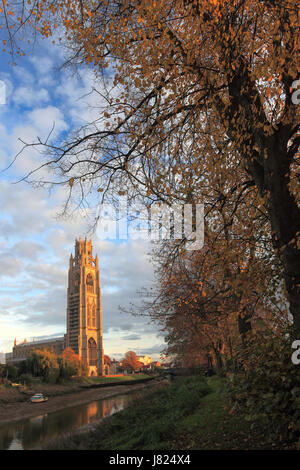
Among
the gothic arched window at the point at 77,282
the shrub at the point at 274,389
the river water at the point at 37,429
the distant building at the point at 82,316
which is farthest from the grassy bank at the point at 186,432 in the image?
the gothic arched window at the point at 77,282

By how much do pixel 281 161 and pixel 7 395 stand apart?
132ft

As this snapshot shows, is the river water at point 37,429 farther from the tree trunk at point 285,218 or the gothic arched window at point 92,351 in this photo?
the gothic arched window at point 92,351

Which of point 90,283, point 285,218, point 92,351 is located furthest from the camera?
point 90,283

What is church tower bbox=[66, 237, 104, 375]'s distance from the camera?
13850cm

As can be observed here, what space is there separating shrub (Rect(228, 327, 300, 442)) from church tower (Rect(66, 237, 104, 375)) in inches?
5315

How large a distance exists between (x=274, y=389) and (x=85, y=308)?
491ft

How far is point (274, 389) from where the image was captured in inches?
193

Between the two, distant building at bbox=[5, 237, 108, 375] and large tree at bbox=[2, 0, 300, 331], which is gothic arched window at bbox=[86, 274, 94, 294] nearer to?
distant building at bbox=[5, 237, 108, 375]

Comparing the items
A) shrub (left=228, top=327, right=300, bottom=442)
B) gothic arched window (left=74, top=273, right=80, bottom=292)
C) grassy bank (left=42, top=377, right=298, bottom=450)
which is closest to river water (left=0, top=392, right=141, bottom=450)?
grassy bank (left=42, top=377, right=298, bottom=450)

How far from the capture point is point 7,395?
3641 centimetres

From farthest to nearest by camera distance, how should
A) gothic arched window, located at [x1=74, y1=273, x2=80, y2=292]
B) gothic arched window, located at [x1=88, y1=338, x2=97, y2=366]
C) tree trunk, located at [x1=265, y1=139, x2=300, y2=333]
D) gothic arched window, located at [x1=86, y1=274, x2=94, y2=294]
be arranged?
gothic arched window, located at [x1=74, y1=273, x2=80, y2=292] < gothic arched window, located at [x1=86, y1=274, x2=94, y2=294] < gothic arched window, located at [x1=88, y1=338, x2=97, y2=366] < tree trunk, located at [x1=265, y1=139, x2=300, y2=333]

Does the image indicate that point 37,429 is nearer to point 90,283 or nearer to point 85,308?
point 85,308

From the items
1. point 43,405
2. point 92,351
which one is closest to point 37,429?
point 43,405

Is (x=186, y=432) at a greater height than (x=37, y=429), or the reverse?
(x=186, y=432)
